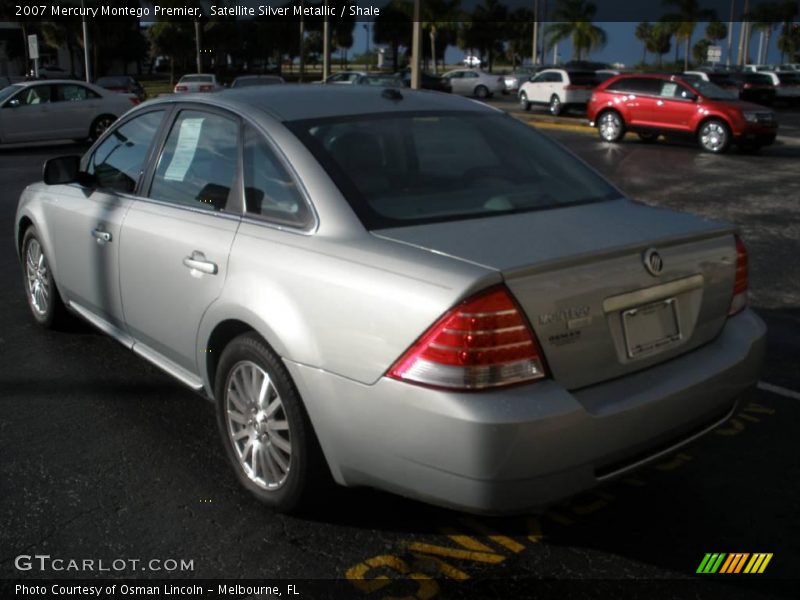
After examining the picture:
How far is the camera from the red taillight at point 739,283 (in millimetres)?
3417

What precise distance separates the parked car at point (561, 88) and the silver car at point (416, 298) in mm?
26773

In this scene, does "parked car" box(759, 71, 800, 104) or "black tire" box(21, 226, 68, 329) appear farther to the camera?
"parked car" box(759, 71, 800, 104)

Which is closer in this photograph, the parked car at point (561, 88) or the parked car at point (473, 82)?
the parked car at point (561, 88)

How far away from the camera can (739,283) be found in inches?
136

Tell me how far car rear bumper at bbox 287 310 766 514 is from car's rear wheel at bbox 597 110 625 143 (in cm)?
1893

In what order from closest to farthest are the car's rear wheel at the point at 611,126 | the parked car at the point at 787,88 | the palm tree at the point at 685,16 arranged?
the car's rear wheel at the point at 611,126
the parked car at the point at 787,88
the palm tree at the point at 685,16

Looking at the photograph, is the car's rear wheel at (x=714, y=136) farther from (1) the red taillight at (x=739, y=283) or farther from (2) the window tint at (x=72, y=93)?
(1) the red taillight at (x=739, y=283)

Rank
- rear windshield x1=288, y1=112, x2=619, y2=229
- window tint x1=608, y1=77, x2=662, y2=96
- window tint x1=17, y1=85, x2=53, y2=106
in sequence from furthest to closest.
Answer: window tint x1=608, y1=77, x2=662, y2=96
window tint x1=17, y1=85, x2=53, y2=106
rear windshield x1=288, y1=112, x2=619, y2=229

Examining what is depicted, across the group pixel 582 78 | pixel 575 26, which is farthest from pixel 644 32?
pixel 582 78

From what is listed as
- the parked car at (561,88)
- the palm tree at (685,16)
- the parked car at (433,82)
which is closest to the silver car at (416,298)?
the parked car at (561,88)

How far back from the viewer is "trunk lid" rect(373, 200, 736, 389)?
2754 millimetres

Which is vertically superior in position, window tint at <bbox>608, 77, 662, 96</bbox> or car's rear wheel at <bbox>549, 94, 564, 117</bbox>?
window tint at <bbox>608, 77, 662, 96</bbox>

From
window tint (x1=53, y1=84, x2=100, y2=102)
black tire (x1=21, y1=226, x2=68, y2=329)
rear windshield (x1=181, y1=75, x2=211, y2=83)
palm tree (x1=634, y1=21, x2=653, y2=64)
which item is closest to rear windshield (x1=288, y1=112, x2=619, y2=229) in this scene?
black tire (x1=21, y1=226, x2=68, y2=329)

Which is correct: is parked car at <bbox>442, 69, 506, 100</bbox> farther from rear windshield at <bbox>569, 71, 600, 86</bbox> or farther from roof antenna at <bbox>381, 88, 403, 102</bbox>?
roof antenna at <bbox>381, 88, 403, 102</bbox>
